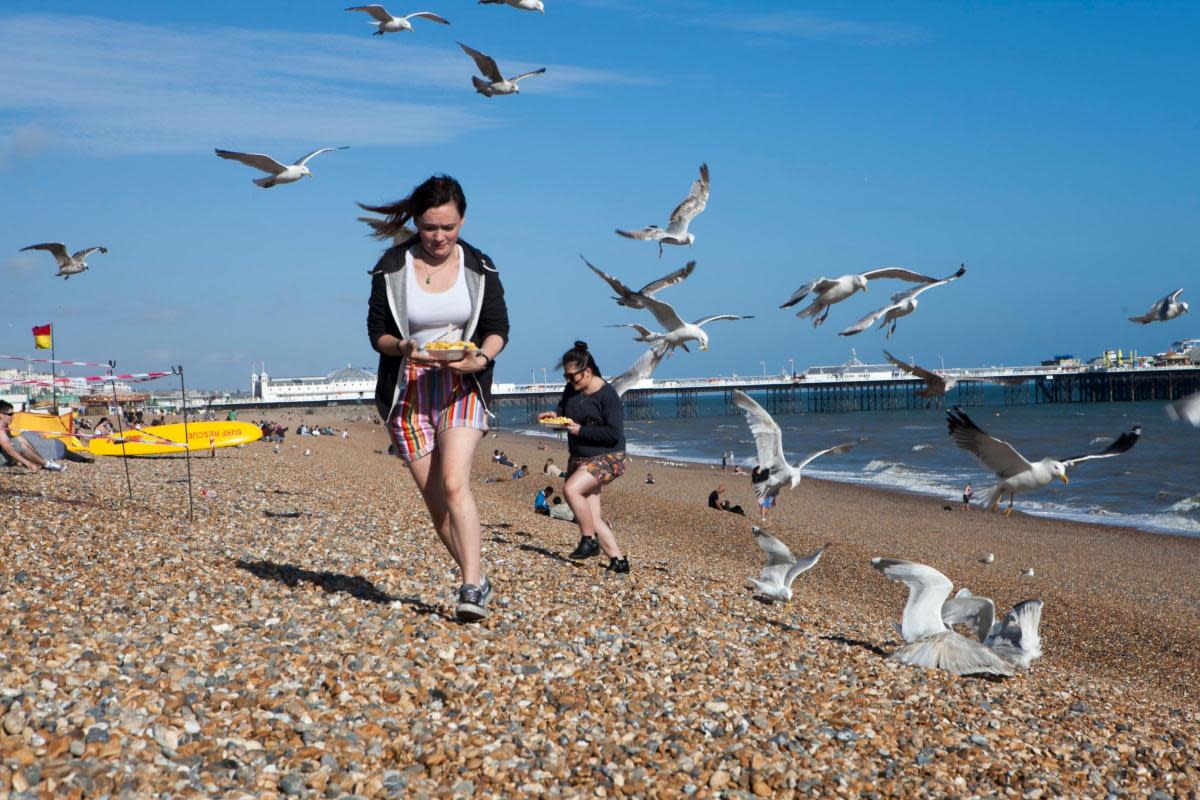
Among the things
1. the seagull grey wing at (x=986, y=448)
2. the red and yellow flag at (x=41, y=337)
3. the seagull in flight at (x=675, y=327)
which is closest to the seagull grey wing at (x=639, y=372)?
the seagull in flight at (x=675, y=327)

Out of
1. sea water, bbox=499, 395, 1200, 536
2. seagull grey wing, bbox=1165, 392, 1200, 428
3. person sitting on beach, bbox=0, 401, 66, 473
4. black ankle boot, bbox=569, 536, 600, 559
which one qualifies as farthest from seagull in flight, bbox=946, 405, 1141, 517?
person sitting on beach, bbox=0, 401, 66, 473

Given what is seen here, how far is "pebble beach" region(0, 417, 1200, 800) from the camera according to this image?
11.6 ft

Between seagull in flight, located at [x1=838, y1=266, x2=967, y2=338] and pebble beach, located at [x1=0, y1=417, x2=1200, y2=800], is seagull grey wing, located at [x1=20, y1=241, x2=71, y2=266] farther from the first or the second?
seagull in flight, located at [x1=838, y1=266, x2=967, y2=338]

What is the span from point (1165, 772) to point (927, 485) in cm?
2602

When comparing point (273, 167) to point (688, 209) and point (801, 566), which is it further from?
point (801, 566)

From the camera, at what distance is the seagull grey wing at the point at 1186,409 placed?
22.5 feet

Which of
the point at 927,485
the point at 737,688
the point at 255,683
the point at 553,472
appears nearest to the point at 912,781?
the point at 737,688

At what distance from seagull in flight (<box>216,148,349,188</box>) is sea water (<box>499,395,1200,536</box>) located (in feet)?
23.1

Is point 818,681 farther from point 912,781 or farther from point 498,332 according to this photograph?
point 498,332

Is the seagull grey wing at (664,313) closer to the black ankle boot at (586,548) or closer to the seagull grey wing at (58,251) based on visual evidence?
the black ankle boot at (586,548)

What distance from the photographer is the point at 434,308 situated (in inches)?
192

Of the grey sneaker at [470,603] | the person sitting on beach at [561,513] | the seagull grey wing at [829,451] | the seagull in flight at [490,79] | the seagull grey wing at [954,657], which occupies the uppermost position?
the seagull in flight at [490,79]

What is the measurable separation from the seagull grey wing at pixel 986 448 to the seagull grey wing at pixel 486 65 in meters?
6.51

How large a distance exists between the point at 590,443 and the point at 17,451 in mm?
9362
